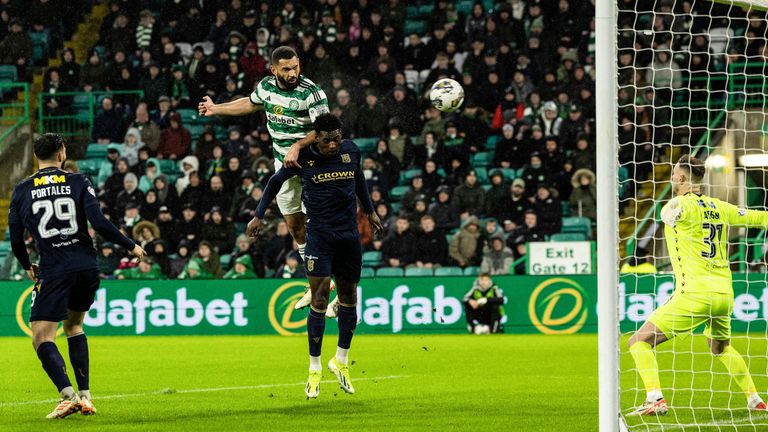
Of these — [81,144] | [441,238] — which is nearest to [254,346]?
[441,238]

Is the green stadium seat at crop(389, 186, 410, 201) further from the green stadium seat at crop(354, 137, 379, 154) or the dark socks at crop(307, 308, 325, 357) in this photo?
the dark socks at crop(307, 308, 325, 357)

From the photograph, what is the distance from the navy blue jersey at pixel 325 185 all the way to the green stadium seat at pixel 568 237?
1057 cm

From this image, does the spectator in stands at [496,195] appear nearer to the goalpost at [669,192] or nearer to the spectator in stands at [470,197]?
the spectator in stands at [470,197]

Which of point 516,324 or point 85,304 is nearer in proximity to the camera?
point 85,304

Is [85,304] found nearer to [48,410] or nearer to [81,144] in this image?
[48,410]

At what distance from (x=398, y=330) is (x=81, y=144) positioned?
9126 mm

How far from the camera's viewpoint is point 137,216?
66.5 ft

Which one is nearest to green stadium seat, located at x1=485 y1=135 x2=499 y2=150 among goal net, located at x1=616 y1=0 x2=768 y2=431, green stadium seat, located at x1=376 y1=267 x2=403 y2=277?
goal net, located at x1=616 y1=0 x2=768 y2=431

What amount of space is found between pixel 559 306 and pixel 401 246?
2.93 m

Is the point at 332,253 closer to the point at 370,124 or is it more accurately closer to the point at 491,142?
the point at 370,124

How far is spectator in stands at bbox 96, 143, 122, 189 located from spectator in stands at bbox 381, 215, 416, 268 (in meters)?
5.87

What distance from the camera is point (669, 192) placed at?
21438mm

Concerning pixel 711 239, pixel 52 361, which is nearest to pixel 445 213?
pixel 711 239

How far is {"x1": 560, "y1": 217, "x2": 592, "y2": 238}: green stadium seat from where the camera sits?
19.9 meters
